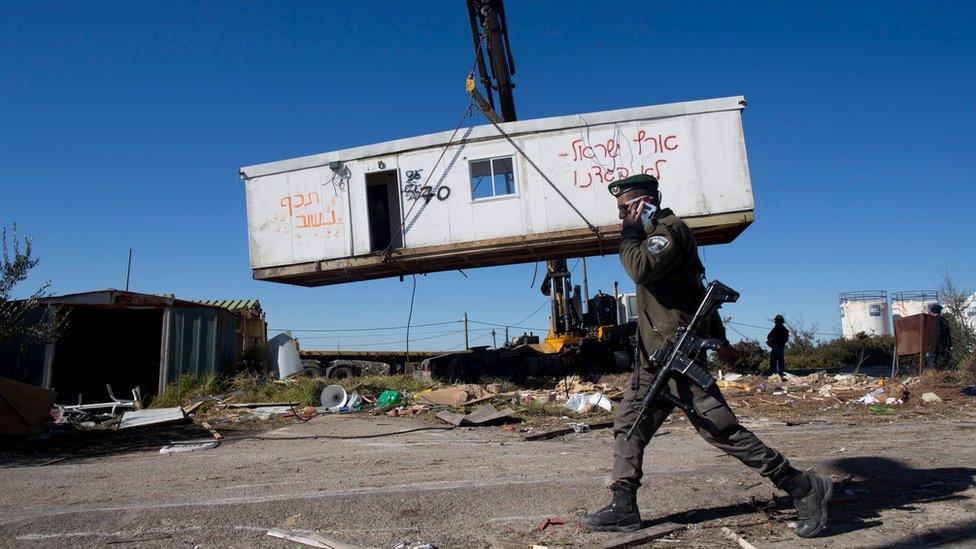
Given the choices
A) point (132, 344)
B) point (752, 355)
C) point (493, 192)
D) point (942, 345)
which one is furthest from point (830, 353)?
point (132, 344)

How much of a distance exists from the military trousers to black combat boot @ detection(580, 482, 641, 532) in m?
0.05

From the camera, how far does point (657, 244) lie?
344 centimetres

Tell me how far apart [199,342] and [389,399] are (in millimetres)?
5032

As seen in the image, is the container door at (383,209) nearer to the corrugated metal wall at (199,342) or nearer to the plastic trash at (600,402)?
the corrugated metal wall at (199,342)

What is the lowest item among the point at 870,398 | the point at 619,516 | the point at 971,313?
the point at 870,398

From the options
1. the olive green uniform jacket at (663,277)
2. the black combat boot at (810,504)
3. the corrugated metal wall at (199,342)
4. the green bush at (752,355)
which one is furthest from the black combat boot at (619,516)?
the green bush at (752,355)

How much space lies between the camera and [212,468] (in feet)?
18.6

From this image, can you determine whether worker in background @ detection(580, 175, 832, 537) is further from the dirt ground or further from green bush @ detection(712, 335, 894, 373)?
green bush @ detection(712, 335, 894, 373)

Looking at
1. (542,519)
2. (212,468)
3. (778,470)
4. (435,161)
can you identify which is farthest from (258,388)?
(778,470)

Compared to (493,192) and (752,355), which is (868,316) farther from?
(493,192)

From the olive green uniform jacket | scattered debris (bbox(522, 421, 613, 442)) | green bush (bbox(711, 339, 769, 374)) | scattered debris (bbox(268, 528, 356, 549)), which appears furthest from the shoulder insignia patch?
green bush (bbox(711, 339, 769, 374))

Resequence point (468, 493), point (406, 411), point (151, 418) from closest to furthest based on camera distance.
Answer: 1. point (468, 493)
2. point (151, 418)
3. point (406, 411)

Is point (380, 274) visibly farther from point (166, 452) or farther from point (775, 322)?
point (775, 322)

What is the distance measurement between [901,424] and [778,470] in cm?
576
